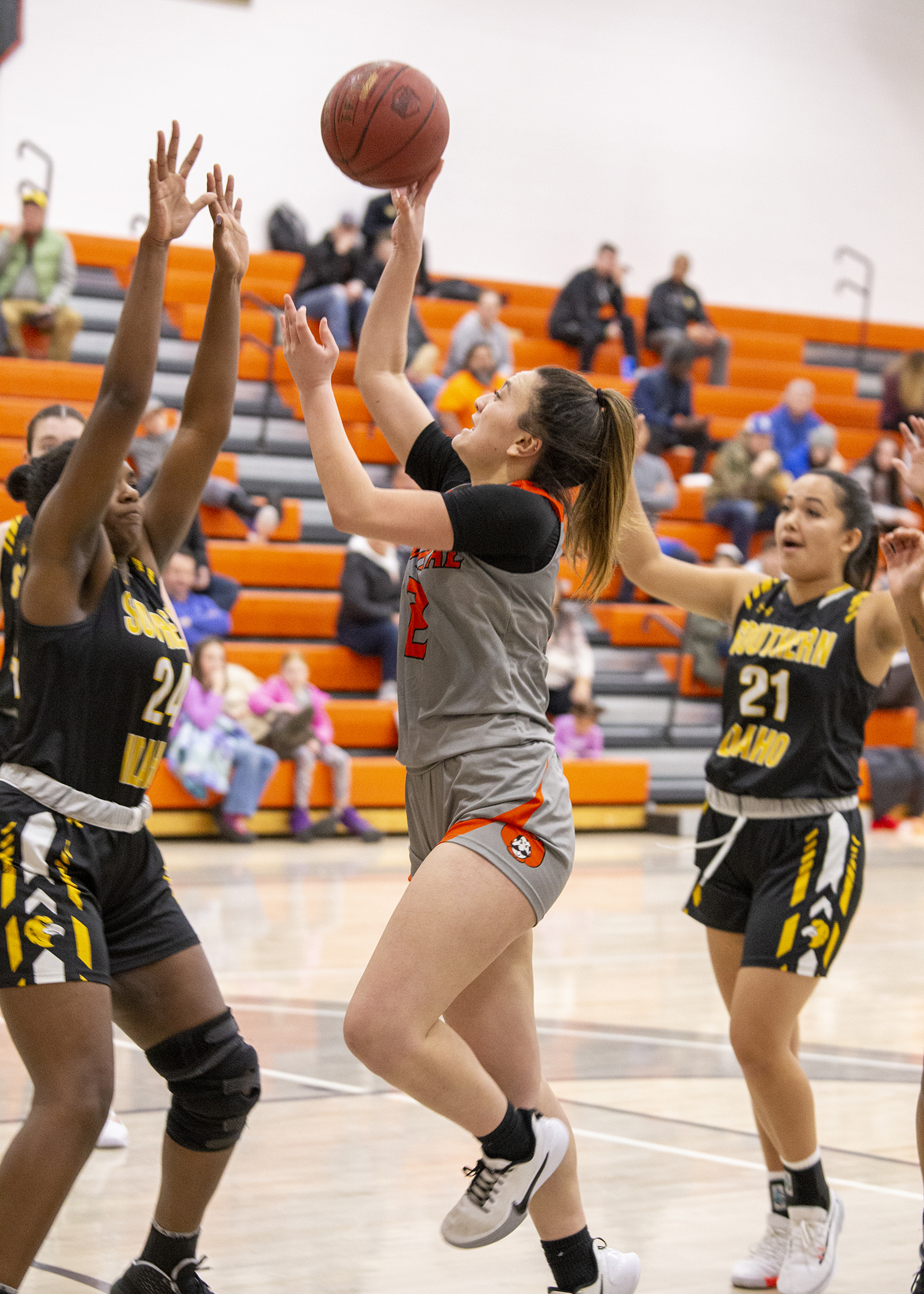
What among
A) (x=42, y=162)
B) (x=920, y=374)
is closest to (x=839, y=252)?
(x=920, y=374)

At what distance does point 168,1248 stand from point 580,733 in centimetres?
797

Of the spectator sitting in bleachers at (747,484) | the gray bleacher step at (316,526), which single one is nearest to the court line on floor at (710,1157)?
the gray bleacher step at (316,526)

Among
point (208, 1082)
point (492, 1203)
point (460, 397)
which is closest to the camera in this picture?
point (492, 1203)

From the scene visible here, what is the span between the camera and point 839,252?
17.5 metres

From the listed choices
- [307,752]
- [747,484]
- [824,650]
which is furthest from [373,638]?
[824,650]

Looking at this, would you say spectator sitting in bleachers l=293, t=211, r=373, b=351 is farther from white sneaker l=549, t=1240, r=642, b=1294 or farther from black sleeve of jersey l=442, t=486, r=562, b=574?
white sneaker l=549, t=1240, r=642, b=1294

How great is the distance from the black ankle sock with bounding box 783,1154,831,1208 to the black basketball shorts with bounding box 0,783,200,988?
1.46 m

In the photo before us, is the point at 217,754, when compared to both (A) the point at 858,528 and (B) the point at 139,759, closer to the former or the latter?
(A) the point at 858,528

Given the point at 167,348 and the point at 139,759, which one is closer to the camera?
the point at 139,759

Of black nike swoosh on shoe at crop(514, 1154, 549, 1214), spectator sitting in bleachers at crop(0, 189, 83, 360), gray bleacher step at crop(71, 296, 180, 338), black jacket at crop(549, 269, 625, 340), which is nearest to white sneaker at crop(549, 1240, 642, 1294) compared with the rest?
black nike swoosh on shoe at crop(514, 1154, 549, 1214)

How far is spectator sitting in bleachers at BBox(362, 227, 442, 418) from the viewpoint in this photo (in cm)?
1216

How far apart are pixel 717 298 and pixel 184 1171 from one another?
1516 cm

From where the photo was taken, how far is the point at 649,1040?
18.4 feet

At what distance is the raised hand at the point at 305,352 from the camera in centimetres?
288
